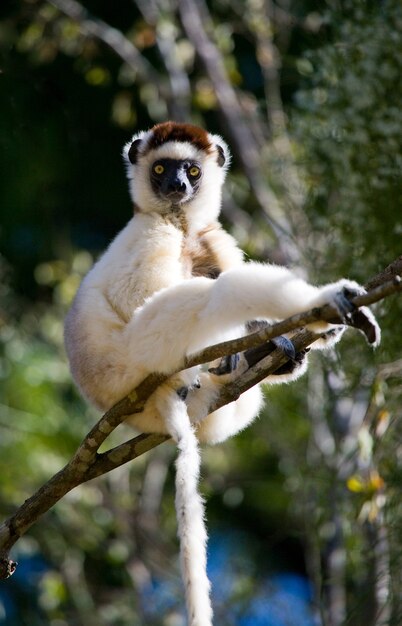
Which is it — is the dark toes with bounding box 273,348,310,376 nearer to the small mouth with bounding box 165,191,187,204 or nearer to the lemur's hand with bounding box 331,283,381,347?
the lemur's hand with bounding box 331,283,381,347

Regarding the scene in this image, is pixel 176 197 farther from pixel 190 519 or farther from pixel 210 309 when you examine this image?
pixel 190 519

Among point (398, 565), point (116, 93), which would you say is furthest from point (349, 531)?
point (116, 93)

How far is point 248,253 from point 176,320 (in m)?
3.40

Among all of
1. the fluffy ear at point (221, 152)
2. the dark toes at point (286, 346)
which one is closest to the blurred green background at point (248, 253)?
the fluffy ear at point (221, 152)

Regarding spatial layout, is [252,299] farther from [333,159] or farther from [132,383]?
[333,159]

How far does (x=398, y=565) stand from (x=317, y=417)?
2.65m

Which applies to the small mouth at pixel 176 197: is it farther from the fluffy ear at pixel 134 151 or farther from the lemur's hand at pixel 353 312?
the lemur's hand at pixel 353 312

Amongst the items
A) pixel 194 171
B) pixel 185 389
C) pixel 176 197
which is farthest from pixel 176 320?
pixel 194 171

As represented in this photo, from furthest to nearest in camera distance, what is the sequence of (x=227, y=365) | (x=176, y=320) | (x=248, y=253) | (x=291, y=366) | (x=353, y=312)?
(x=248, y=253) → (x=291, y=366) → (x=227, y=365) → (x=176, y=320) → (x=353, y=312)

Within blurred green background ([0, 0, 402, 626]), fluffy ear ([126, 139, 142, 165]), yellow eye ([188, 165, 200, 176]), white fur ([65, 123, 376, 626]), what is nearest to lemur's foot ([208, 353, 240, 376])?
white fur ([65, 123, 376, 626])

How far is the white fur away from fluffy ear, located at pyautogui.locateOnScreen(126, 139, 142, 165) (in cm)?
27

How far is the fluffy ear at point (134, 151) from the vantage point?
546 cm

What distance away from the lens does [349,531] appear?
6.36 meters

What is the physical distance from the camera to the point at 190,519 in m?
4.04
